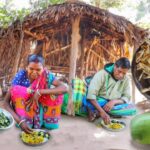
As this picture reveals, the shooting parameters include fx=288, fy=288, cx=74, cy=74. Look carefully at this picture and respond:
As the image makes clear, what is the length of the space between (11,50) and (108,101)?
251 centimetres

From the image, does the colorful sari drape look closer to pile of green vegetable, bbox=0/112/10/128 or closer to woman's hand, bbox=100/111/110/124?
pile of green vegetable, bbox=0/112/10/128

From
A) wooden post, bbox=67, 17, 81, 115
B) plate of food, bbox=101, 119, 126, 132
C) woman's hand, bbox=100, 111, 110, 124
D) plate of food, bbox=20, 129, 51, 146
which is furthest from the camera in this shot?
wooden post, bbox=67, 17, 81, 115

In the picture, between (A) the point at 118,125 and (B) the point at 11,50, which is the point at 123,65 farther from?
(B) the point at 11,50

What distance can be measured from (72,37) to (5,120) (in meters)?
2.13

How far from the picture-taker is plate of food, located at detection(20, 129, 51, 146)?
3.22 metres

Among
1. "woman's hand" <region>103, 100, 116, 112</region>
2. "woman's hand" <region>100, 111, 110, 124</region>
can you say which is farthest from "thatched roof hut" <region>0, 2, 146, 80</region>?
"woman's hand" <region>100, 111, 110, 124</region>

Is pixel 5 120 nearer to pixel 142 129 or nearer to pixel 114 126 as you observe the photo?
pixel 114 126

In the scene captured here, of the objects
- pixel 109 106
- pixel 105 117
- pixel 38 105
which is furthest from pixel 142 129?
pixel 109 106

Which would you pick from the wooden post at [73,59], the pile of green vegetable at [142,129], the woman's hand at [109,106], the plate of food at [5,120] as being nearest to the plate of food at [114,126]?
the woman's hand at [109,106]

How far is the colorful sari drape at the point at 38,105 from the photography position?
3488 mm

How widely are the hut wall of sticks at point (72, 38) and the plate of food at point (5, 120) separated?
5.09 feet

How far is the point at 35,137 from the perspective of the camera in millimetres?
3297

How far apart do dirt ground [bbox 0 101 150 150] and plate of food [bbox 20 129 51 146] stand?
45mm

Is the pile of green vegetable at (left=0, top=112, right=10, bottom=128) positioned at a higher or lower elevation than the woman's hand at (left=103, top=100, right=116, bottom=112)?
lower
